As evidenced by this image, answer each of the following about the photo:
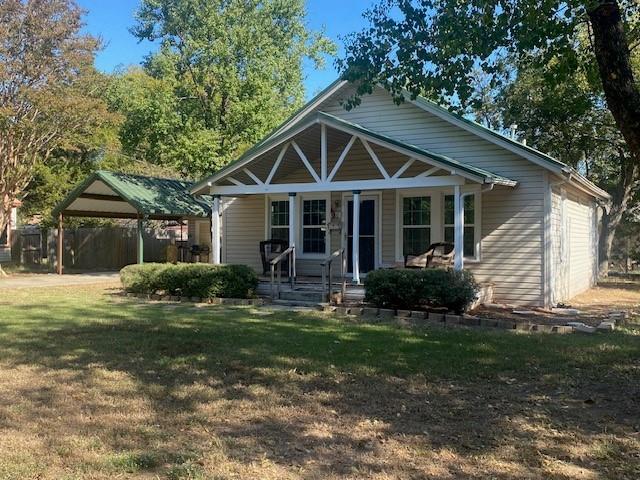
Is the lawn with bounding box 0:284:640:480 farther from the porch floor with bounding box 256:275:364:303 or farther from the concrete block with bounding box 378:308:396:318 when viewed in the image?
the porch floor with bounding box 256:275:364:303

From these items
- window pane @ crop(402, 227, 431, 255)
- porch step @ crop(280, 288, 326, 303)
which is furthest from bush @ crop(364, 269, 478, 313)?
window pane @ crop(402, 227, 431, 255)

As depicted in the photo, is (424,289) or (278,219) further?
(278,219)

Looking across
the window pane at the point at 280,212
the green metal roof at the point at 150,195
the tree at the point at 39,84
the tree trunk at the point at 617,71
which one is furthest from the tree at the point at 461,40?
the tree at the point at 39,84

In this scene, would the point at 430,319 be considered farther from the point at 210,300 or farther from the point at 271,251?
the point at 271,251

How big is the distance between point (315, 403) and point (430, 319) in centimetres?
537

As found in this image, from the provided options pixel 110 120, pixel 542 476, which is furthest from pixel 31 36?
pixel 542 476

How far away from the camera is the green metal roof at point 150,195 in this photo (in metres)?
18.4

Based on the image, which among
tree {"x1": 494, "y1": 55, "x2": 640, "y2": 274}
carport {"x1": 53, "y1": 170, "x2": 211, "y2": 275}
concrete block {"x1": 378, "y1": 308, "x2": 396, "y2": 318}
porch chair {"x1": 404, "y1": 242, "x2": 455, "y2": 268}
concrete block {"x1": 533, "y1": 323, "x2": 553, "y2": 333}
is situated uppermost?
tree {"x1": 494, "y1": 55, "x2": 640, "y2": 274}

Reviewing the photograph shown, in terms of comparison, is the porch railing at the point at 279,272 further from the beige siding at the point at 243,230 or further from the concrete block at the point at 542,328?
the concrete block at the point at 542,328

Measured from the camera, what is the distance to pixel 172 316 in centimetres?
1050

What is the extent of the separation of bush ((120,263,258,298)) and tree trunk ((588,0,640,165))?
8941 mm

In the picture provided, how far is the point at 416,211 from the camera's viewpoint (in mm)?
14148

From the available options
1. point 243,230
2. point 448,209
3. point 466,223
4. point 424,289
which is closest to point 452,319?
point 424,289

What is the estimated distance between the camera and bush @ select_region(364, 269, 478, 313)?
10484 mm
